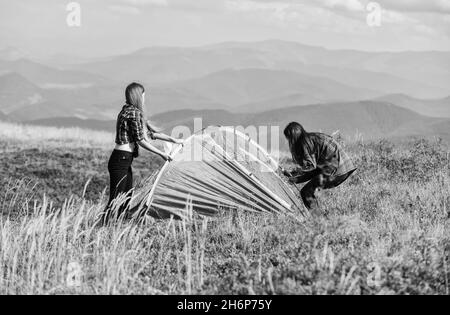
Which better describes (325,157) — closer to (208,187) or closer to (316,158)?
(316,158)

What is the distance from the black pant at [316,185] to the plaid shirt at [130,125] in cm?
228

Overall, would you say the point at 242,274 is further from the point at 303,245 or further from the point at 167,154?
the point at 167,154

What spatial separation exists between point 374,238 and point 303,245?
30.6 inches

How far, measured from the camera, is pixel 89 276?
20.1ft

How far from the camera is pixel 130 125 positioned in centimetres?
873

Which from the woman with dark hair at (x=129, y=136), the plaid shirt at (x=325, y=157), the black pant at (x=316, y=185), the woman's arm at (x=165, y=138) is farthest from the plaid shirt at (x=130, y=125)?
the black pant at (x=316, y=185)

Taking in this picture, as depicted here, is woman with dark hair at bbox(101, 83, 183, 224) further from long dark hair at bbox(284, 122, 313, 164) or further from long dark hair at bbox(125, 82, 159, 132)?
long dark hair at bbox(284, 122, 313, 164)

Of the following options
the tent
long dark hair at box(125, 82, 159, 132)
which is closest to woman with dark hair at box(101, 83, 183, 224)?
long dark hair at box(125, 82, 159, 132)

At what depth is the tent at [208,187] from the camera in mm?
9320

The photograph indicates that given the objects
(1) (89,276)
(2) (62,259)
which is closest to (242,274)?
(1) (89,276)

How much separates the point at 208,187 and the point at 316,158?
1599 mm

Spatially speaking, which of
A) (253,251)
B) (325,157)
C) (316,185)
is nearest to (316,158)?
(325,157)

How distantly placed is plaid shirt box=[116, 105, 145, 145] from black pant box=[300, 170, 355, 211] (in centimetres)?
Answer: 228

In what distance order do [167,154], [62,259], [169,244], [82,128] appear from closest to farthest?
[62,259] < [169,244] < [167,154] < [82,128]
